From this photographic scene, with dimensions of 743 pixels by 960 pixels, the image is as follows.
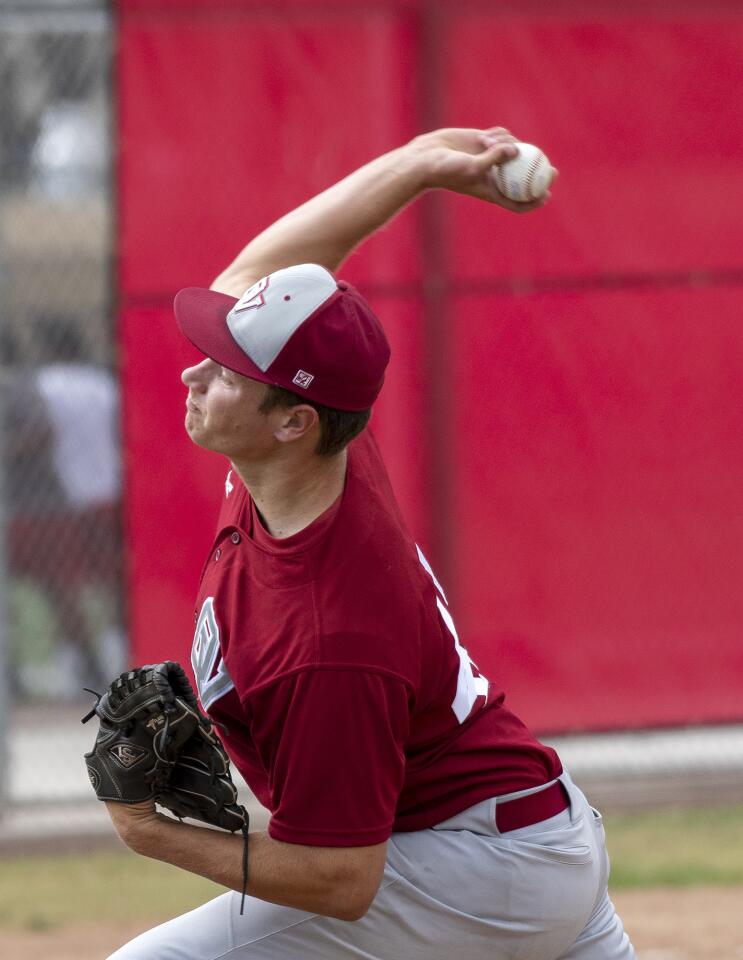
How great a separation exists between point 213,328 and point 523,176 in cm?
75

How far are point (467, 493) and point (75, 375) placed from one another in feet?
5.34

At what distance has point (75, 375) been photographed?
6.37 meters

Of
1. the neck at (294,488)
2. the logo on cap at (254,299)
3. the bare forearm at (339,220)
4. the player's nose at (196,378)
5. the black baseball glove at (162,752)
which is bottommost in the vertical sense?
the black baseball glove at (162,752)

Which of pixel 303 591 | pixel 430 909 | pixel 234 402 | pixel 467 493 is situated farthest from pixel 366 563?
pixel 467 493

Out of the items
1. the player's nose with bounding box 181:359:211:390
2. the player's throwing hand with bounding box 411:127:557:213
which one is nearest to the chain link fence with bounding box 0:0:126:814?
the player's throwing hand with bounding box 411:127:557:213

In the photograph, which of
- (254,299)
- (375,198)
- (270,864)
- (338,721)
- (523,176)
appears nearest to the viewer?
(338,721)

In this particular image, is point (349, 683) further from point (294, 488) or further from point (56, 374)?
point (56, 374)

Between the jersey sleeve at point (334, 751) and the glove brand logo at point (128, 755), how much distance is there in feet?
0.74

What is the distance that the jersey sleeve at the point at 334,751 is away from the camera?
100 inches

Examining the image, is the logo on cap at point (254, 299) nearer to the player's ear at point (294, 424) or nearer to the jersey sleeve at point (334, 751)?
the player's ear at point (294, 424)

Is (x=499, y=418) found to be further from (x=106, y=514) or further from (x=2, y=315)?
(x=2, y=315)

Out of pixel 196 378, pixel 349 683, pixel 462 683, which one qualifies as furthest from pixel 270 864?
pixel 196 378

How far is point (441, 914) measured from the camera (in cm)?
282

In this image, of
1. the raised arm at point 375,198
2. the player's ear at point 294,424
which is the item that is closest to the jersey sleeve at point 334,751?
the player's ear at point 294,424
